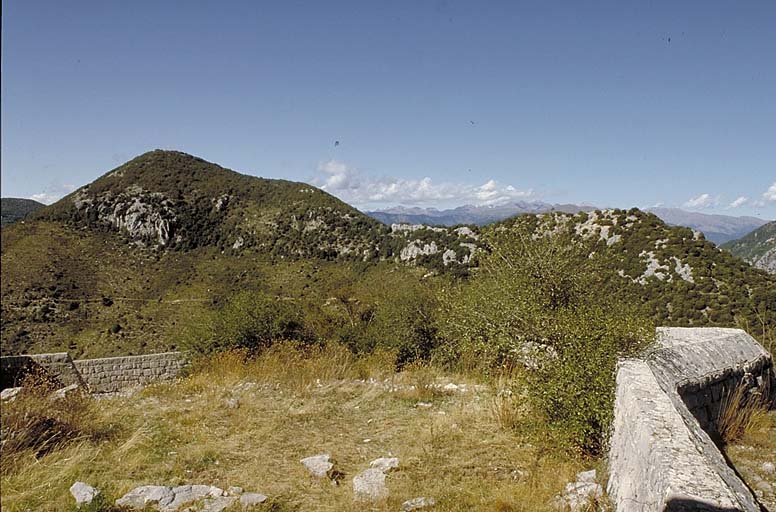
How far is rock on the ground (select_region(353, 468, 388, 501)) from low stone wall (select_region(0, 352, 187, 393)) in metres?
11.5

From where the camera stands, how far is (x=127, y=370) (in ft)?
52.3

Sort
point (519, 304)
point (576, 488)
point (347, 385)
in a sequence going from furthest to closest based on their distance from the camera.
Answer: point (347, 385)
point (519, 304)
point (576, 488)

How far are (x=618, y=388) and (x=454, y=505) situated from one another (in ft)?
7.67

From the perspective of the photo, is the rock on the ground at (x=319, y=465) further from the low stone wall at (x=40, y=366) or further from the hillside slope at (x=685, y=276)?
the low stone wall at (x=40, y=366)

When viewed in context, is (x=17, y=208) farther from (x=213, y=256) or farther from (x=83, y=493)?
(x=83, y=493)

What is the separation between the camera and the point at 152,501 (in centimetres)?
555

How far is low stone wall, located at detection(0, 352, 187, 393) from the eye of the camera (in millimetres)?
14055

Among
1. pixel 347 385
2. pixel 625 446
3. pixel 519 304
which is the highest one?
pixel 519 304

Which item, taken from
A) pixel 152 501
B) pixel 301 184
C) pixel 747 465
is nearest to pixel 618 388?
pixel 747 465

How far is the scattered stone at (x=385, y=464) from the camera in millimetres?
6416

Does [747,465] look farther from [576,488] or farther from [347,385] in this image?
[347,385]

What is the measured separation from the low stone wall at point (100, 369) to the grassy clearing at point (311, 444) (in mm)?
5454

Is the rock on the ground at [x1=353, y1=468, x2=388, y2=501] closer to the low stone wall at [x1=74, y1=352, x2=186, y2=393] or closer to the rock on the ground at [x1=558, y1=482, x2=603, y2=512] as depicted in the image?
the rock on the ground at [x1=558, y1=482, x2=603, y2=512]

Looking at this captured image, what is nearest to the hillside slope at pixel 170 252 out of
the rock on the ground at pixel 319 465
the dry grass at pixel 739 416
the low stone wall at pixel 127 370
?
the low stone wall at pixel 127 370
